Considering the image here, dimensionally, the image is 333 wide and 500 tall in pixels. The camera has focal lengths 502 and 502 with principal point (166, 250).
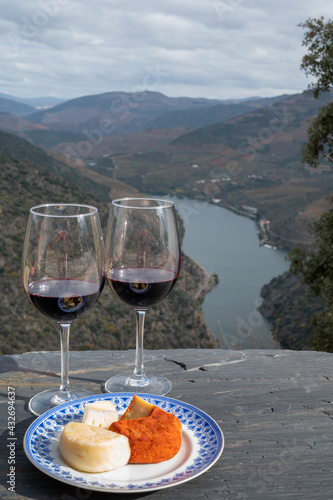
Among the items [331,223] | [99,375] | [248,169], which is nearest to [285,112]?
[248,169]

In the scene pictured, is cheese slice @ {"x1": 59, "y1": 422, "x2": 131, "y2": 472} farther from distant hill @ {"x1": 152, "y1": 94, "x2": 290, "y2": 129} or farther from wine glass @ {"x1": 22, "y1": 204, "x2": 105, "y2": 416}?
distant hill @ {"x1": 152, "y1": 94, "x2": 290, "y2": 129}

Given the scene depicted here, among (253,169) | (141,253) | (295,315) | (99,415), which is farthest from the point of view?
(253,169)

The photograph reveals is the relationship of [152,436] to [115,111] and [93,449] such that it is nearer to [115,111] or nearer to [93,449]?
[93,449]

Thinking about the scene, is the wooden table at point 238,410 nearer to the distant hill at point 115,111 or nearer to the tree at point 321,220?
the tree at point 321,220

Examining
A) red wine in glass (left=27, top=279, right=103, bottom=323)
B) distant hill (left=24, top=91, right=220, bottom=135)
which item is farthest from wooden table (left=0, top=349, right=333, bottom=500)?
distant hill (left=24, top=91, right=220, bottom=135)

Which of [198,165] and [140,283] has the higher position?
[198,165]

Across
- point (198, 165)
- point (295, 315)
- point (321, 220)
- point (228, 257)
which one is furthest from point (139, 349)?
point (198, 165)

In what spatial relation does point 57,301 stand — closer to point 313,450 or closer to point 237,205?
point 313,450

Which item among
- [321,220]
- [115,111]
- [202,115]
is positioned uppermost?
[115,111]
